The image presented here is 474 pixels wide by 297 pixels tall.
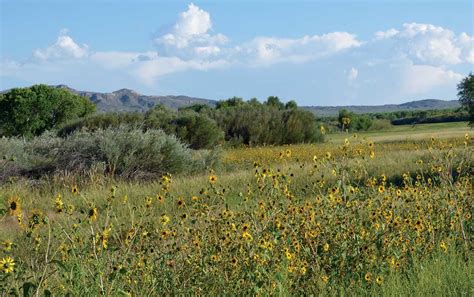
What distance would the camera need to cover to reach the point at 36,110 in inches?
1957

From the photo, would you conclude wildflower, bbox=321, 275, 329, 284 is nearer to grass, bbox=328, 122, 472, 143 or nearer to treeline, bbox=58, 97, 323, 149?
treeline, bbox=58, 97, 323, 149

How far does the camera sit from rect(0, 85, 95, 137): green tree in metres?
48.8

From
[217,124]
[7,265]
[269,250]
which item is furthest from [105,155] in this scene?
[217,124]

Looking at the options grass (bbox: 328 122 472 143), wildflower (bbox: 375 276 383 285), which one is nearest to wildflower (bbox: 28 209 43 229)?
wildflower (bbox: 375 276 383 285)

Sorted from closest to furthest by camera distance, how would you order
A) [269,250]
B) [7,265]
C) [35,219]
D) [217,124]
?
[7,265] < [35,219] < [269,250] < [217,124]

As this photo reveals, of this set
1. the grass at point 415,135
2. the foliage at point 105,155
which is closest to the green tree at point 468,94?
the grass at point 415,135

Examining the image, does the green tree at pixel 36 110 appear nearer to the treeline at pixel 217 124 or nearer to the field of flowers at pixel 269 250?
the treeline at pixel 217 124

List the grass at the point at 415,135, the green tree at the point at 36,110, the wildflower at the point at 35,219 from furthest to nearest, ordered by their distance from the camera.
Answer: the green tree at the point at 36,110
the grass at the point at 415,135
the wildflower at the point at 35,219

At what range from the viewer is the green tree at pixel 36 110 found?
160 ft

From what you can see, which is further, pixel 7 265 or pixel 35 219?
pixel 35 219

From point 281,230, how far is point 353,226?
69 cm

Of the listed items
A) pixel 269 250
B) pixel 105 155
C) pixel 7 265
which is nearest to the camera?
pixel 7 265

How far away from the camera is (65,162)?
15.4 m

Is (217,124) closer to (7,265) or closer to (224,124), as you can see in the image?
(224,124)
